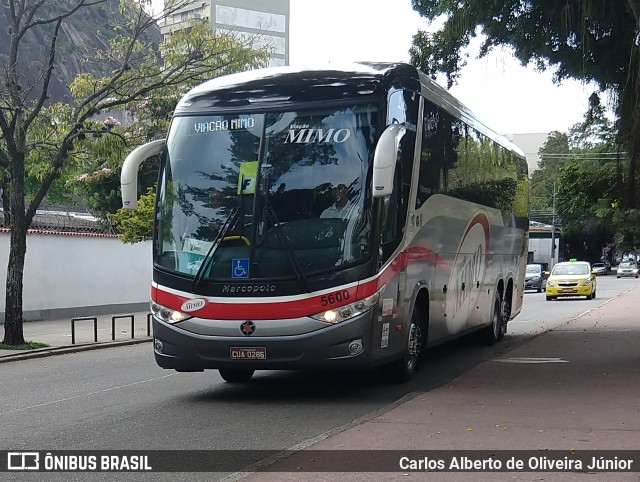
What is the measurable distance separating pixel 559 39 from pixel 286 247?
283 inches

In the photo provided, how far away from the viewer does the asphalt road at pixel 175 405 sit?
27.6 ft

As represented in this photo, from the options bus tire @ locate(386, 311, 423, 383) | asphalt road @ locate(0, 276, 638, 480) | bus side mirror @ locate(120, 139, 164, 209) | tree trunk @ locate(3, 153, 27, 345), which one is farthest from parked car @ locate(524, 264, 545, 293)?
bus side mirror @ locate(120, 139, 164, 209)

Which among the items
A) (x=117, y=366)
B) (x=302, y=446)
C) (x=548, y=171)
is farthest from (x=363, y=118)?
(x=548, y=171)

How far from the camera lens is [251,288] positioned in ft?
34.1

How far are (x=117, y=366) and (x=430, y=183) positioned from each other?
6.58 meters

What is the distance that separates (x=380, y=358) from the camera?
10773mm

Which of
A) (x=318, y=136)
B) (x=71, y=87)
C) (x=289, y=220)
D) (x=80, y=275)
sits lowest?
(x=80, y=275)

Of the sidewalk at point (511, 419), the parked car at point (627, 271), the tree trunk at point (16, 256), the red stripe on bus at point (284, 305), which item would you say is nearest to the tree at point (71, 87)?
the tree trunk at point (16, 256)

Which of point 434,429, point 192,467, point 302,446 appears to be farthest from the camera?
point 434,429

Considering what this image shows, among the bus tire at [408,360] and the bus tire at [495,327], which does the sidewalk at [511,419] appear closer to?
the bus tire at [408,360]

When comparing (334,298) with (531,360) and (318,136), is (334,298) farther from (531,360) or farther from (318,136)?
(531,360)

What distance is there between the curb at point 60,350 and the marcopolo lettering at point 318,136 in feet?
29.3

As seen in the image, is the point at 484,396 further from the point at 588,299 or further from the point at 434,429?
the point at 588,299

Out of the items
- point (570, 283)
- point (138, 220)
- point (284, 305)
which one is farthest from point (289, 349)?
point (570, 283)
